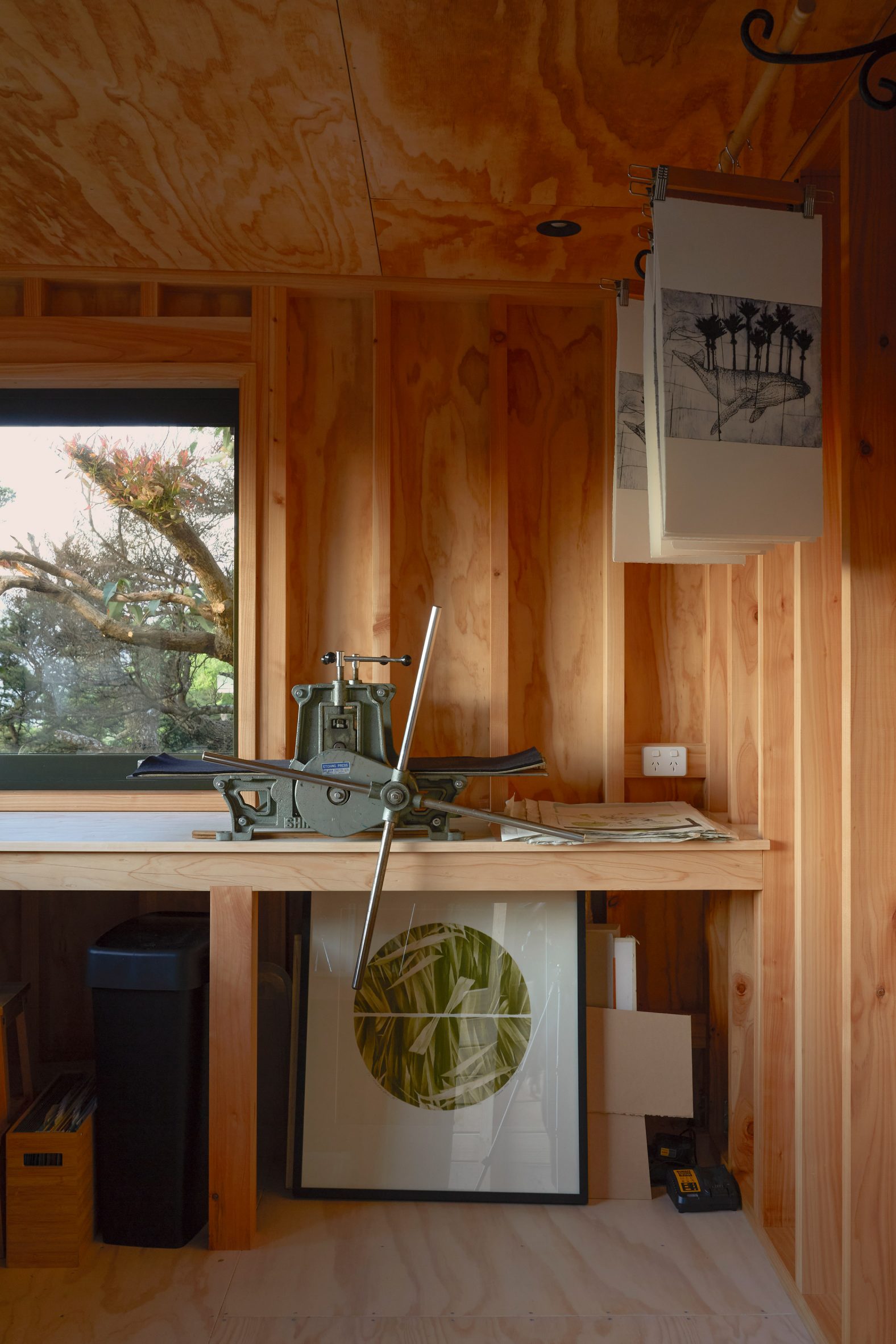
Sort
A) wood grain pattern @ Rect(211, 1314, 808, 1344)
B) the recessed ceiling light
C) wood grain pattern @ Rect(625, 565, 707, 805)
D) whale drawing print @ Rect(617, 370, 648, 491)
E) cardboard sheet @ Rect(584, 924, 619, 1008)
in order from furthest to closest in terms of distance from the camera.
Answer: wood grain pattern @ Rect(625, 565, 707, 805) → cardboard sheet @ Rect(584, 924, 619, 1008) → the recessed ceiling light → whale drawing print @ Rect(617, 370, 648, 491) → wood grain pattern @ Rect(211, 1314, 808, 1344)

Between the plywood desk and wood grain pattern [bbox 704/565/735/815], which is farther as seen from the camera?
wood grain pattern [bbox 704/565/735/815]

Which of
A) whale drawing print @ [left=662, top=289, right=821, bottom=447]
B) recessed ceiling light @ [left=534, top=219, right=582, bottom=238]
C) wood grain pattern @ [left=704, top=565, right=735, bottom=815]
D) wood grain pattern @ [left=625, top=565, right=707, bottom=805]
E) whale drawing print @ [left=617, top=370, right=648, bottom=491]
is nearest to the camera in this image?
whale drawing print @ [left=662, top=289, right=821, bottom=447]

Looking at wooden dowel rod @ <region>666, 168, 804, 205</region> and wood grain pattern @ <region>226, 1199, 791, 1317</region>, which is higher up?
wooden dowel rod @ <region>666, 168, 804, 205</region>

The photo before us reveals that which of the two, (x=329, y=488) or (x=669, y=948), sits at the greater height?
(x=329, y=488)

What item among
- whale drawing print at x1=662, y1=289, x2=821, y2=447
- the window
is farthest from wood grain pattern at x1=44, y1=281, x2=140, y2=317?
whale drawing print at x1=662, y1=289, x2=821, y2=447

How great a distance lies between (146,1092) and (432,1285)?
723 millimetres

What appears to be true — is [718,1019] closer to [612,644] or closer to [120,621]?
[612,644]

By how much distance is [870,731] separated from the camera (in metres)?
1.54

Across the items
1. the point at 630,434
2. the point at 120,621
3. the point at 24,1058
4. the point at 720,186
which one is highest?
the point at 720,186

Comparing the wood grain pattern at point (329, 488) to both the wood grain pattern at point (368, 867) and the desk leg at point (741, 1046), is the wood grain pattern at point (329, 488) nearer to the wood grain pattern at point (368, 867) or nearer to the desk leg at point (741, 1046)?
the wood grain pattern at point (368, 867)

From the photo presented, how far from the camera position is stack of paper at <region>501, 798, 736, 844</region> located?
2.02m

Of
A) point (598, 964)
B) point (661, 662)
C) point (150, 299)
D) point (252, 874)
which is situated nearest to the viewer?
point (252, 874)

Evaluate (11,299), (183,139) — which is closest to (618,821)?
(183,139)

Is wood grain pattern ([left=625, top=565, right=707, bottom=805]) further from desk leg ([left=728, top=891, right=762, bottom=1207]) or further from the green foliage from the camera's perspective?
the green foliage
